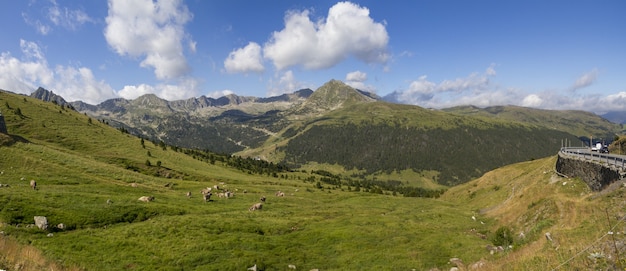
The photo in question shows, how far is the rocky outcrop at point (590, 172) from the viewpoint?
43.7 m

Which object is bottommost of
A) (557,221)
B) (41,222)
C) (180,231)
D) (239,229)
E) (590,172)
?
(239,229)

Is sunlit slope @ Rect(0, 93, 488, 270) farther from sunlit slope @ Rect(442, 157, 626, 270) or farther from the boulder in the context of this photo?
sunlit slope @ Rect(442, 157, 626, 270)

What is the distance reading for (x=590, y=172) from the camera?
5212 cm

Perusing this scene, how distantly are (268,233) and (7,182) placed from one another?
1782 inches

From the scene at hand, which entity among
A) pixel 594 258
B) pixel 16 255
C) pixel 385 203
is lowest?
pixel 385 203

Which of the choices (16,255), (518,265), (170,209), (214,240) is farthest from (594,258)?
(170,209)

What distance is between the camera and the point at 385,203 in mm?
104562

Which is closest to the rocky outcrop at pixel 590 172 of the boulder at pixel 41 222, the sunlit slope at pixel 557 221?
the sunlit slope at pixel 557 221

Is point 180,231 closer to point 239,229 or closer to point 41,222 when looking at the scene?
point 239,229

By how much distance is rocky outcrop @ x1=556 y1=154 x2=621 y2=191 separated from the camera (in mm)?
43719

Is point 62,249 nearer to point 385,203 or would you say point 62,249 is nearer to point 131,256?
point 131,256

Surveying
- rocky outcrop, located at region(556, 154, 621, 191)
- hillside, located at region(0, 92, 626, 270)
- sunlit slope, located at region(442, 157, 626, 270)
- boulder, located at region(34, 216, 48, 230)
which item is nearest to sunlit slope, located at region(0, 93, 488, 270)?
hillside, located at region(0, 92, 626, 270)

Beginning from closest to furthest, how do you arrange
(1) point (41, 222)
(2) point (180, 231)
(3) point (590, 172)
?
(1) point (41, 222), (2) point (180, 231), (3) point (590, 172)

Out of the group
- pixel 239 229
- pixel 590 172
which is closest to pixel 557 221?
pixel 590 172
